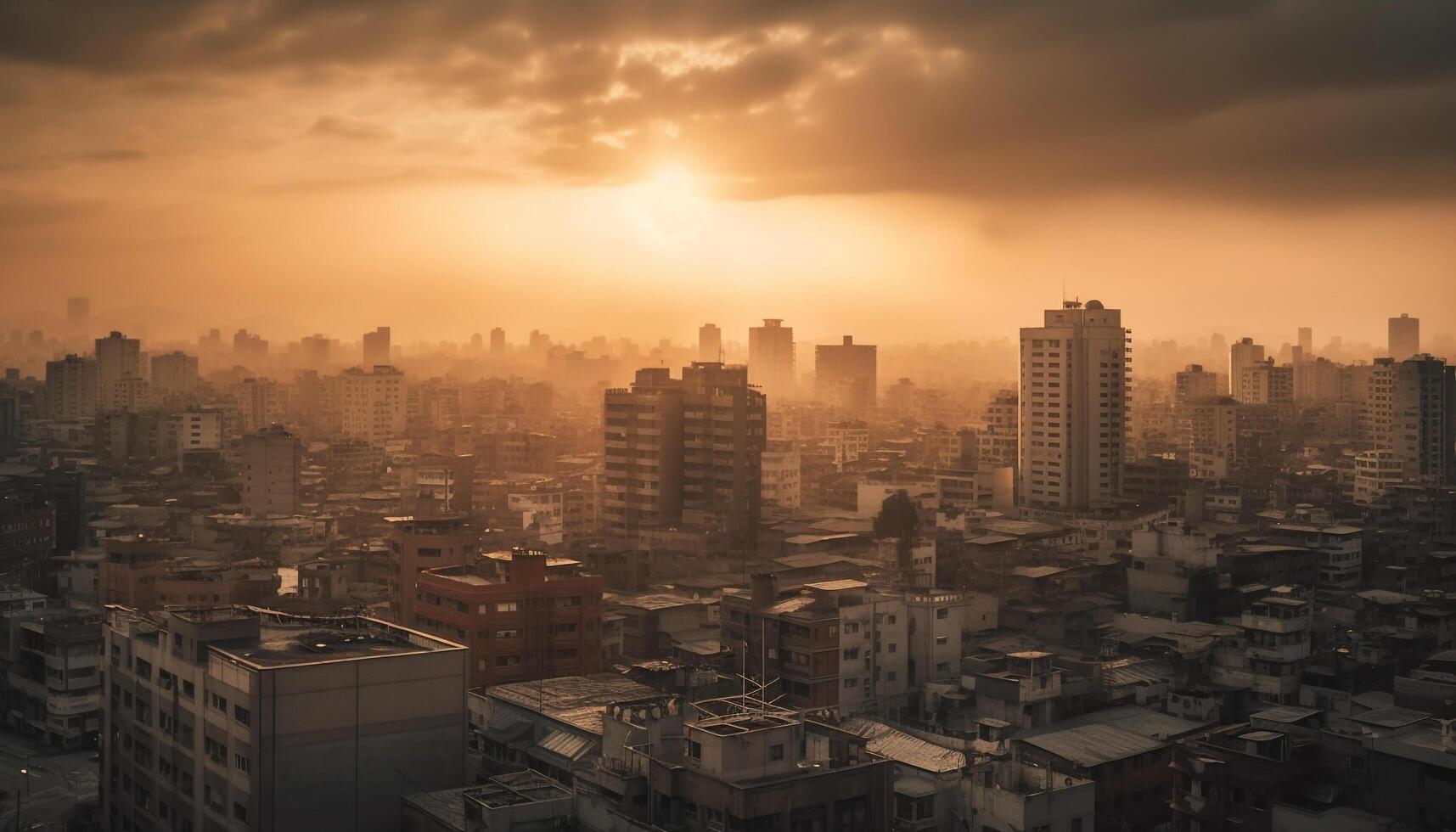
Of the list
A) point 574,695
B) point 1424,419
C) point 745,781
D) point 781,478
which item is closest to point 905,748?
point 574,695

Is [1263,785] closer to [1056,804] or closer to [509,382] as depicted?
[1056,804]

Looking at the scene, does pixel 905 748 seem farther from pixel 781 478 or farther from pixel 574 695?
pixel 781 478

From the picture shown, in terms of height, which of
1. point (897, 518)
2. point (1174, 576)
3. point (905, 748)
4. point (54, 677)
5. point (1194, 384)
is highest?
point (1194, 384)

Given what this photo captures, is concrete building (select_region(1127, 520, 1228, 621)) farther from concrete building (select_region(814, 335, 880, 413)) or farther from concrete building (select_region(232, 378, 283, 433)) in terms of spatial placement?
concrete building (select_region(814, 335, 880, 413))

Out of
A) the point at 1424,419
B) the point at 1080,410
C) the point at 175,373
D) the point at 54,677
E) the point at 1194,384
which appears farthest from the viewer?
the point at 175,373

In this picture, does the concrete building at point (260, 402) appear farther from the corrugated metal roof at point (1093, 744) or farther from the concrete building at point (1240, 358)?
the corrugated metal roof at point (1093, 744)

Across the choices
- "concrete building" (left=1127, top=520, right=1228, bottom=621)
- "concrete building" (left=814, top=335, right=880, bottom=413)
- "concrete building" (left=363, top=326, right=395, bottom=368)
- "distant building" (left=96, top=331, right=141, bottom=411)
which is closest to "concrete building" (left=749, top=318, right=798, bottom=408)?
"concrete building" (left=814, top=335, right=880, bottom=413)
